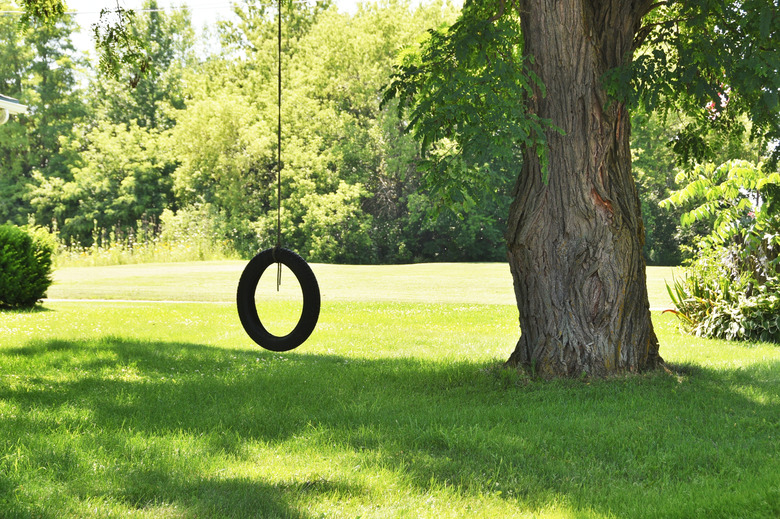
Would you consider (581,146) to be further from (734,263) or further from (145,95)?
(145,95)

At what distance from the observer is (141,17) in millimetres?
41500

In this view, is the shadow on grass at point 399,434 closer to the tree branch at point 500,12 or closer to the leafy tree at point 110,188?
the tree branch at point 500,12

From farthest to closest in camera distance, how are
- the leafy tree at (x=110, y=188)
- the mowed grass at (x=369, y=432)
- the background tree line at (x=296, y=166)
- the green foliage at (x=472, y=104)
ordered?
the leafy tree at (x=110, y=188) → the background tree line at (x=296, y=166) → the green foliage at (x=472, y=104) → the mowed grass at (x=369, y=432)

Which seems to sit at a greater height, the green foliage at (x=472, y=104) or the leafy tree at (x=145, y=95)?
the leafy tree at (x=145, y=95)

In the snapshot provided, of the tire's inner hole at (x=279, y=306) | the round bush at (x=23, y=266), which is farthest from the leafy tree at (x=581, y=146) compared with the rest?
the round bush at (x=23, y=266)

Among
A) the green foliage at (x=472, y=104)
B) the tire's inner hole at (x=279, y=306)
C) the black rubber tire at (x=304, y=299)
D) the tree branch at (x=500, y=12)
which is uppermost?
the tree branch at (x=500, y=12)

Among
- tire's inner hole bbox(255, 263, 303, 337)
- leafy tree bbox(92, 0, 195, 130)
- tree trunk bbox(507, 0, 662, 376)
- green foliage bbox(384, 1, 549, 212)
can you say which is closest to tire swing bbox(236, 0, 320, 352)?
green foliage bbox(384, 1, 549, 212)

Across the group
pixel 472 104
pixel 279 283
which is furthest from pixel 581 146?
pixel 279 283

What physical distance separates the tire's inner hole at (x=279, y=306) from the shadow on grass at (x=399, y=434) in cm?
214

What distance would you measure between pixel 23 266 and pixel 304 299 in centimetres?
844

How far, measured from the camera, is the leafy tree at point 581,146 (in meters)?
5.94

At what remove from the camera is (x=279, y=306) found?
13117 mm

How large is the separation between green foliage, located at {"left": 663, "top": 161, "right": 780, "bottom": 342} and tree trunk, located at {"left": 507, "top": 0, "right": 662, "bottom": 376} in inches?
81.7

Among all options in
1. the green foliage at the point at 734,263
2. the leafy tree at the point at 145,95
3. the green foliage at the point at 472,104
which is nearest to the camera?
the green foliage at the point at 472,104
